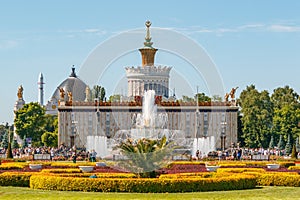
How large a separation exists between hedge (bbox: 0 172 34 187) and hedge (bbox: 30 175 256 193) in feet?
6.02

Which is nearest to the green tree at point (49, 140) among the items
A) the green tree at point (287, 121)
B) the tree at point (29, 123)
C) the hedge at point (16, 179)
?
the tree at point (29, 123)

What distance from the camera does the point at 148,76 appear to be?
8338 centimetres

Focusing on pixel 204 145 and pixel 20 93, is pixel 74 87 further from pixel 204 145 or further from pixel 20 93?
pixel 204 145

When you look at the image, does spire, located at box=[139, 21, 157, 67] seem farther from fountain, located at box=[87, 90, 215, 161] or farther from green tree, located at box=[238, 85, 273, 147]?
green tree, located at box=[238, 85, 273, 147]

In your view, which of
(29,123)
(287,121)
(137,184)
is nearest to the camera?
(137,184)

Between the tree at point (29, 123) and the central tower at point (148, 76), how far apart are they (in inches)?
468

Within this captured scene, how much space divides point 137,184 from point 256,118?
57.0 m

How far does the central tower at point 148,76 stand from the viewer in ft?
270

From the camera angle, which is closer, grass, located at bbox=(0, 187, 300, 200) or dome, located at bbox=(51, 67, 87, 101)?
grass, located at bbox=(0, 187, 300, 200)

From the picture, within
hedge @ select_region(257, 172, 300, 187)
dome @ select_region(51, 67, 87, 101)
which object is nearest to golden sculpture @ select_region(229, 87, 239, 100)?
dome @ select_region(51, 67, 87, 101)

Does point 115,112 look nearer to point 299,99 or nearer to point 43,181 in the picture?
point 299,99

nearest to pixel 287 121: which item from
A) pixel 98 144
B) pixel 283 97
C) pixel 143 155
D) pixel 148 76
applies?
pixel 283 97

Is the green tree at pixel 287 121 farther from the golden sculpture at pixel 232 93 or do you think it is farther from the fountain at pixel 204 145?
the fountain at pixel 204 145

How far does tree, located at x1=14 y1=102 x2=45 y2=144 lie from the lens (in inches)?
3423
